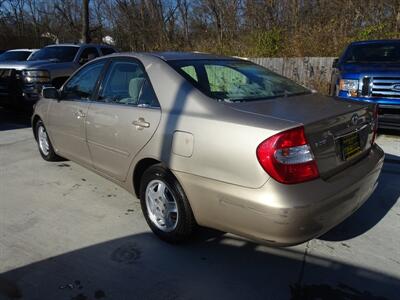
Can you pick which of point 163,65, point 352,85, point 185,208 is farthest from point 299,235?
point 352,85

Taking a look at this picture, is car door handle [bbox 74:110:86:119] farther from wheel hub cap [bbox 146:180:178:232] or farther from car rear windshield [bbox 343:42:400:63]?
car rear windshield [bbox 343:42:400:63]

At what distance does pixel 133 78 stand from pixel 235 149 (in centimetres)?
154

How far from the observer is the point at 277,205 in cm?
247

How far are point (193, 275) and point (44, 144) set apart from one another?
3711mm

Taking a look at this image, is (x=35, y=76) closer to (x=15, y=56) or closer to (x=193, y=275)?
(x=15, y=56)

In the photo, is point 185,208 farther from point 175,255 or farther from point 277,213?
point 277,213

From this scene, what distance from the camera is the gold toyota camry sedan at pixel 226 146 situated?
2.52 m

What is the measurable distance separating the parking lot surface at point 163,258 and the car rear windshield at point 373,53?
171 inches

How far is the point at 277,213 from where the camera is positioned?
247 cm

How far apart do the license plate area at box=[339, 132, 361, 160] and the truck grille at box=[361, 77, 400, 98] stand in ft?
14.2

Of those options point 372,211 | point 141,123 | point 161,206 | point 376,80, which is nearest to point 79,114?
point 141,123

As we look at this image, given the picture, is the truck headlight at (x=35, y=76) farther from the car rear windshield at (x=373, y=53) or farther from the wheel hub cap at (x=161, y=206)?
the wheel hub cap at (x=161, y=206)

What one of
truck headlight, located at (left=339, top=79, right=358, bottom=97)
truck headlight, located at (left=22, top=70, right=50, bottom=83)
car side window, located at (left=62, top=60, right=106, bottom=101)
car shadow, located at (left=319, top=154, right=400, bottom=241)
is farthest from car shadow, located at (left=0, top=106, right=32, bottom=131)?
car shadow, located at (left=319, top=154, right=400, bottom=241)

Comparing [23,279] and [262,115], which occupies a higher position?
[262,115]
